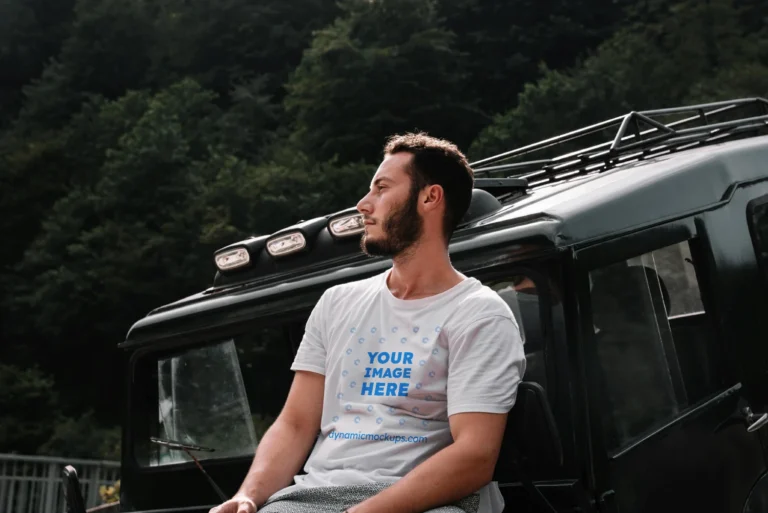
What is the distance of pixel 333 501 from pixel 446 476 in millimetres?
320

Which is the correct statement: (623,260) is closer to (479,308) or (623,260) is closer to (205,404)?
(479,308)

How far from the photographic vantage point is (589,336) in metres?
3.26

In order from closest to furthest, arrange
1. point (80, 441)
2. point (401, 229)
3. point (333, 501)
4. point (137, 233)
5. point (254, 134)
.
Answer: point (333, 501), point (401, 229), point (80, 441), point (137, 233), point (254, 134)

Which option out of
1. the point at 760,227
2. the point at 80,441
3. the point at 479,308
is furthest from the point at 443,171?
the point at 80,441

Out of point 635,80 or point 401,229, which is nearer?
point 401,229

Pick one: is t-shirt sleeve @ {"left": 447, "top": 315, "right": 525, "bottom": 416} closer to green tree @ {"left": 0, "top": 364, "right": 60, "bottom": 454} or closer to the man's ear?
the man's ear

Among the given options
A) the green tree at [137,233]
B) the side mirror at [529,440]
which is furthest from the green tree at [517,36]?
the side mirror at [529,440]

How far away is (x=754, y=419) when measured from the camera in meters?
3.66

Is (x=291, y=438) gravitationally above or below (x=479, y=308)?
below

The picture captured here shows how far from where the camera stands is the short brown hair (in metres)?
2.90

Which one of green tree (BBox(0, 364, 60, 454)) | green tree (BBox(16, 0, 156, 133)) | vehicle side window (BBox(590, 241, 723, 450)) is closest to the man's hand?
vehicle side window (BBox(590, 241, 723, 450))

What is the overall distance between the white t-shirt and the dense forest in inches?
807

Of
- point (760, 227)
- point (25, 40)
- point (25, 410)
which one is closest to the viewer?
point (760, 227)
